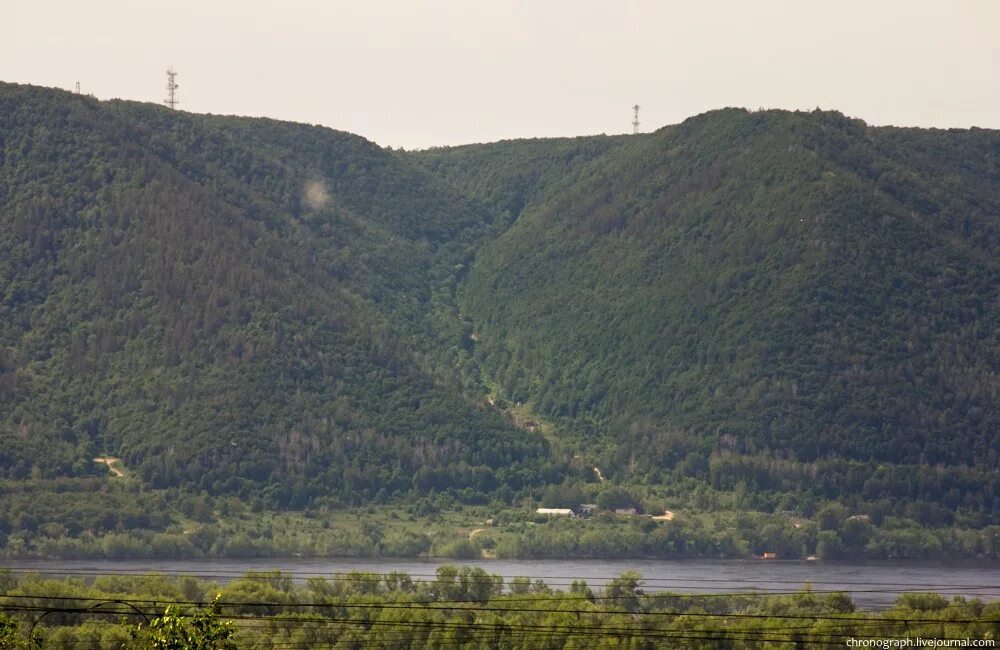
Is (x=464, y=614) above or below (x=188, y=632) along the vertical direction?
below

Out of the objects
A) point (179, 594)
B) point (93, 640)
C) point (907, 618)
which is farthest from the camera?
point (179, 594)

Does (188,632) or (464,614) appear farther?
(464,614)

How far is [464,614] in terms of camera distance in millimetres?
146125

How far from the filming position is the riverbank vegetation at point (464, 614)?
129875 millimetres

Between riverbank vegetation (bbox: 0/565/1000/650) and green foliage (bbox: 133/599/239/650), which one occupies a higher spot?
green foliage (bbox: 133/599/239/650)

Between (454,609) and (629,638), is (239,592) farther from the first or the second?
(629,638)

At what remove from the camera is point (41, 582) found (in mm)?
152750

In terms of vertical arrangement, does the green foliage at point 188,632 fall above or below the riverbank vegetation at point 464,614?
above

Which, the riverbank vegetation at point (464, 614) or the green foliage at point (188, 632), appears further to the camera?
the riverbank vegetation at point (464, 614)

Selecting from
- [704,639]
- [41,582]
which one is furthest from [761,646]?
[41,582]

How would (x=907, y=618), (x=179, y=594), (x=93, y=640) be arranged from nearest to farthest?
(x=93, y=640), (x=907, y=618), (x=179, y=594)

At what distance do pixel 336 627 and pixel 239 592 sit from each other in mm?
19089

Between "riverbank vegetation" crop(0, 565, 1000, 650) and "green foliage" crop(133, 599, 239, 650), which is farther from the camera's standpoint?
"riverbank vegetation" crop(0, 565, 1000, 650)

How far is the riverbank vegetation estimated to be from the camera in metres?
130
